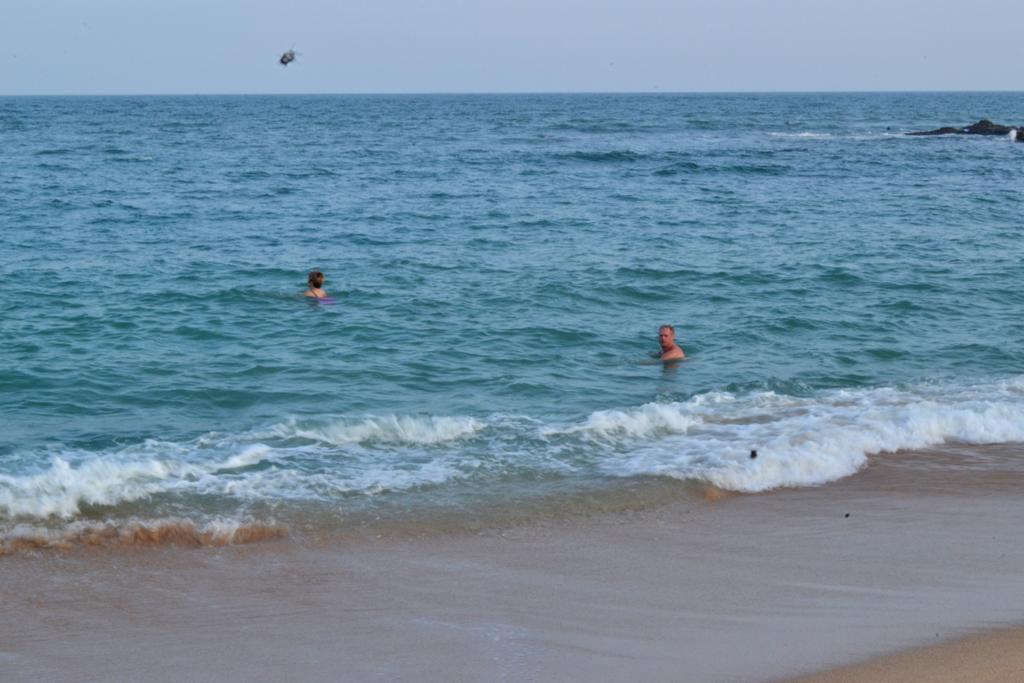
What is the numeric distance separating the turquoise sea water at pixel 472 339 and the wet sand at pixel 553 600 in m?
0.84

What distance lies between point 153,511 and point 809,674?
482 cm

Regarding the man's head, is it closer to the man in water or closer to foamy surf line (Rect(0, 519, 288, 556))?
the man in water

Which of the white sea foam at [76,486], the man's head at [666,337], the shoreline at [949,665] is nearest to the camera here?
the shoreline at [949,665]

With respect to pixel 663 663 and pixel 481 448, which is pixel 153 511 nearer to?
pixel 481 448

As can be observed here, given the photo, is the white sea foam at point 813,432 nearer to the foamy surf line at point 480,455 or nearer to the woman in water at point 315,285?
the foamy surf line at point 480,455

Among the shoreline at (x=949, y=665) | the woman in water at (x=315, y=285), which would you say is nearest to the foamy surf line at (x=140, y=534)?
the shoreline at (x=949, y=665)

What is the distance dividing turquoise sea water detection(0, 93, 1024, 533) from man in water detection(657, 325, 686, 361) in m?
0.28

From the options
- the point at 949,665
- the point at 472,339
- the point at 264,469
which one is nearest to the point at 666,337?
the point at 472,339

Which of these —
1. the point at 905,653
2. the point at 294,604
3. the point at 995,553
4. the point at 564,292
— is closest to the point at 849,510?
the point at 995,553

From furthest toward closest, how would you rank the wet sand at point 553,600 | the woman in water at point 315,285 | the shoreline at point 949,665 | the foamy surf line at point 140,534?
the woman in water at point 315,285
the foamy surf line at point 140,534
the wet sand at point 553,600
the shoreline at point 949,665

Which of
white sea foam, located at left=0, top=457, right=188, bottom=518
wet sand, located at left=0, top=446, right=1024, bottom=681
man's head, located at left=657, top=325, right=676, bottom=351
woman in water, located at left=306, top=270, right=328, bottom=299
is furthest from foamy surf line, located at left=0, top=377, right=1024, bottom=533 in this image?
woman in water, located at left=306, top=270, right=328, bottom=299

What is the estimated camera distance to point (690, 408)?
11.2m

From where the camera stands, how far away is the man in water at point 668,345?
13.1 meters

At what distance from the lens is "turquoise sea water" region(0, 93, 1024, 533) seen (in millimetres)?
9266
